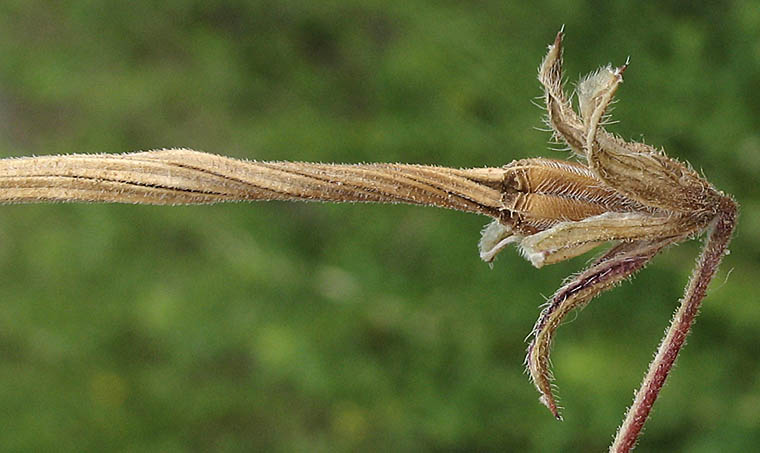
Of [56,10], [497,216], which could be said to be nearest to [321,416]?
[56,10]

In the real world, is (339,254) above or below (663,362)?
above

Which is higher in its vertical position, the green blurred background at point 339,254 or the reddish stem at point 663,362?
the green blurred background at point 339,254

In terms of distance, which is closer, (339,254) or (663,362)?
(663,362)

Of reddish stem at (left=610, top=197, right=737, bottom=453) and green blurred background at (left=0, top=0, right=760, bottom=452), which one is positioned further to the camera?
green blurred background at (left=0, top=0, right=760, bottom=452)

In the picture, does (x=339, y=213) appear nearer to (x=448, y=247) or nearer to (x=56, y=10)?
(x=448, y=247)

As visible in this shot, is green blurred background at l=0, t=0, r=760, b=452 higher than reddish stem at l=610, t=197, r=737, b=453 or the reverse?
higher

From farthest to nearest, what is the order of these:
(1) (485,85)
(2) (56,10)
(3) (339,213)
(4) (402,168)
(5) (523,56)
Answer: (2) (56,10) → (3) (339,213) → (1) (485,85) → (5) (523,56) → (4) (402,168)

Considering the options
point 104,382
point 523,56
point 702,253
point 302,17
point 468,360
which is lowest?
point 702,253

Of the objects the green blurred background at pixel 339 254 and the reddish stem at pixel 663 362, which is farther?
the green blurred background at pixel 339 254
